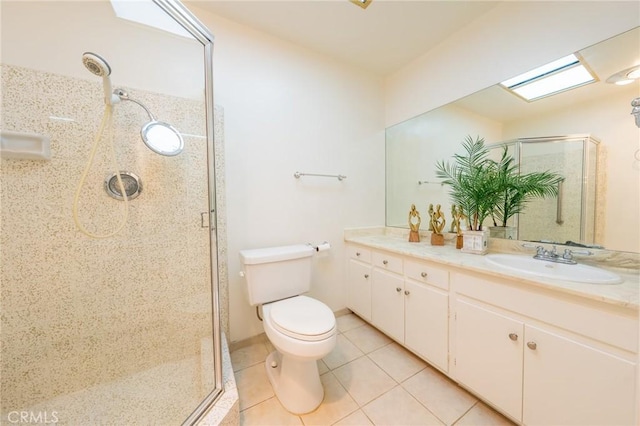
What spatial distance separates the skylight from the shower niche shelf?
2.57 metres

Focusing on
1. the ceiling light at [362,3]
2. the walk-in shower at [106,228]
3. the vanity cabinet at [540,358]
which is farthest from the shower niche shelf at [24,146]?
the vanity cabinet at [540,358]

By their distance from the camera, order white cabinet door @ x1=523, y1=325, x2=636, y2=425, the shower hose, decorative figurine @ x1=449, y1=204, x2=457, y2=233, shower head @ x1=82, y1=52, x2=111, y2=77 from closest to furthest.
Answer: white cabinet door @ x1=523, y1=325, x2=636, y2=425 < shower head @ x1=82, y1=52, x2=111, y2=77 < the shower hose < decorative figurine @ x1=449, y1=204, x2=457, y2=233

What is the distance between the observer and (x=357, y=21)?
5.02 feet

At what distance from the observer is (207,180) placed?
1204 mm

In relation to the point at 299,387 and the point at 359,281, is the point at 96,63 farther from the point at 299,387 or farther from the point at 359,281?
the point at 359,281

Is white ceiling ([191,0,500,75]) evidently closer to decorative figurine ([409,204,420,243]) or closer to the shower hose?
the shower hose

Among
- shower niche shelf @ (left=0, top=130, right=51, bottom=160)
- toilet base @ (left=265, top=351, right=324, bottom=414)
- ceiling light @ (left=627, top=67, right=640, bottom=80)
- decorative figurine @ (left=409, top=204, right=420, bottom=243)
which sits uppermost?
ceiling light @ (left=627, top=67, right=640, bottom=80)

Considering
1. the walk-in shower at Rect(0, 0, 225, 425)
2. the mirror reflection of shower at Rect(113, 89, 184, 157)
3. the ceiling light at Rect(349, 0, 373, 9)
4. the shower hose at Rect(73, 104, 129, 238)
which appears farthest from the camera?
the ceiling light at Rect(349, 0, 373, 9)

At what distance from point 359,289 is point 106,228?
1.75 metres

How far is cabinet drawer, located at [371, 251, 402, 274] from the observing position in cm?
154

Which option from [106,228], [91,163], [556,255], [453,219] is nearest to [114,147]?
[91,163]

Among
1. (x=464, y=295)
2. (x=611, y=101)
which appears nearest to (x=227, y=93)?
(x=464, y=295)

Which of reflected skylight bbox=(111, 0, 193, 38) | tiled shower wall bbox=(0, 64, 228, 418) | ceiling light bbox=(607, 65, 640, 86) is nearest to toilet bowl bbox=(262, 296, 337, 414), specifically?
tiled shower wall bbox=(0, 64, 228, 418)

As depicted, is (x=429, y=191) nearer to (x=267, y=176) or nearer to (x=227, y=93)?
(x=267, y=176)
